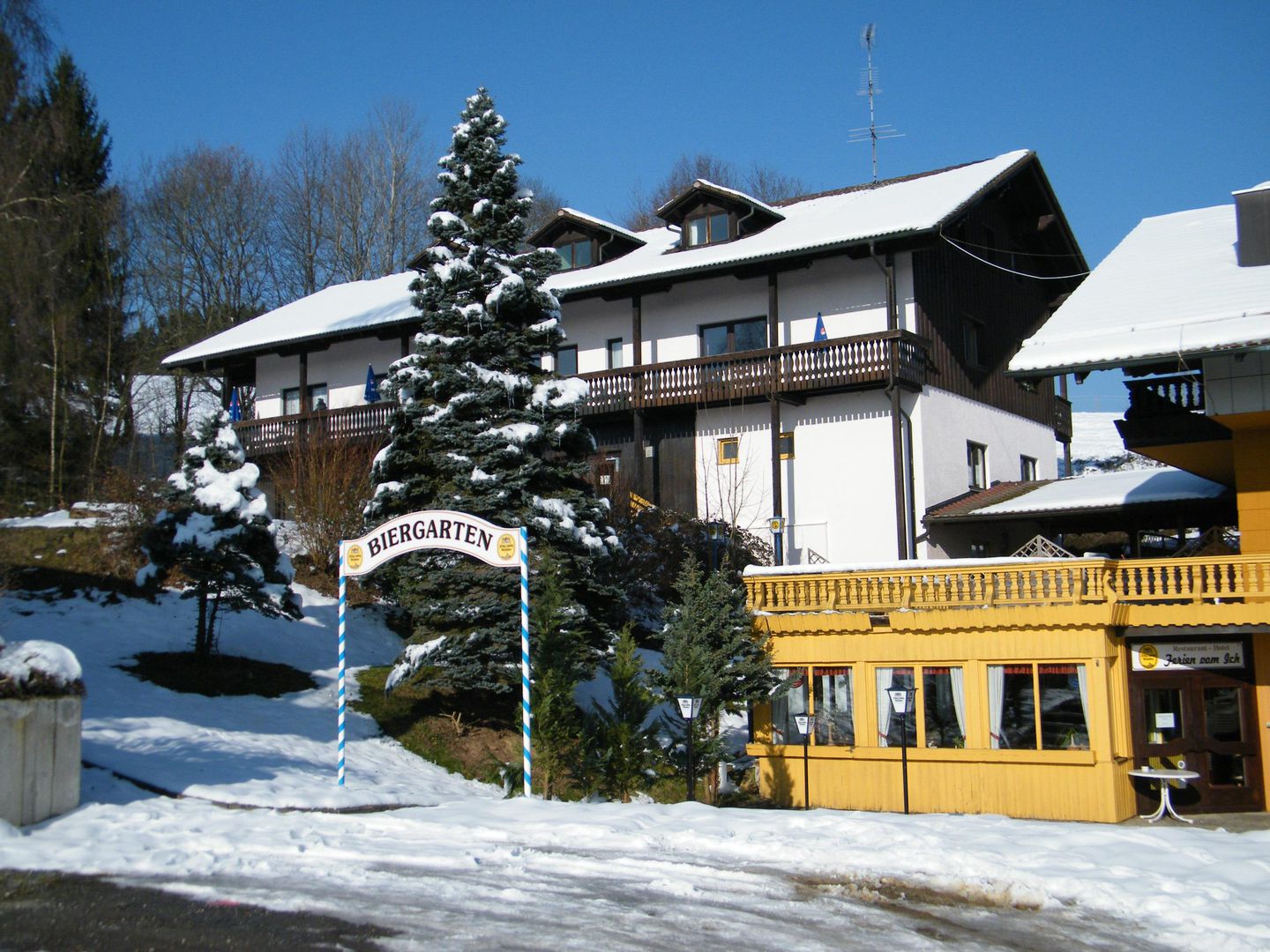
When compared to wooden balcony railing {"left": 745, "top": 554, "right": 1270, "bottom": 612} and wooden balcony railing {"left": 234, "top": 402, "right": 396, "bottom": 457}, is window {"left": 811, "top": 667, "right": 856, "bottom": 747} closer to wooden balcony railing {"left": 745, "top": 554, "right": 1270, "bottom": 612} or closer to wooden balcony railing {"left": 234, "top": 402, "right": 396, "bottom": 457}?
wooden balcony railing {"left": 745, "top": 554, "right": 1270, "bottom": 612}

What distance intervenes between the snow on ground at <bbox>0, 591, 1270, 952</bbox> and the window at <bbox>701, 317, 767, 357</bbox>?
18.9 metres

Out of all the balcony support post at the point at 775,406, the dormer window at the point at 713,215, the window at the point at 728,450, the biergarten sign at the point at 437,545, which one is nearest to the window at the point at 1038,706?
the biergarten sign at the point at 437,545

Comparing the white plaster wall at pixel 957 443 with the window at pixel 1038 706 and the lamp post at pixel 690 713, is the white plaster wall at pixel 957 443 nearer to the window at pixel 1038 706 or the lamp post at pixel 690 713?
the window at pixel 1038 706

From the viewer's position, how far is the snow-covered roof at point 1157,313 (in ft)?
57.3

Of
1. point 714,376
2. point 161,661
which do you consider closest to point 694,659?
point 161,661

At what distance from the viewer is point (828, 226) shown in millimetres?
32188

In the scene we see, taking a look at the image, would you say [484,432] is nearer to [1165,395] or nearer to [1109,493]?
[1165,395]

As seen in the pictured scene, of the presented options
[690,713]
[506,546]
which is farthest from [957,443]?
[506,546]

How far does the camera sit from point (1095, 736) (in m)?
18.3

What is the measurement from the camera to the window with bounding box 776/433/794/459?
104 feet

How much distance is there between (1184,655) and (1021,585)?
8.81 feet

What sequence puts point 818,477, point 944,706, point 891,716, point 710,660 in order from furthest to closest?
point 818,477 → point 891,716 → point 944,706 → point 710,660

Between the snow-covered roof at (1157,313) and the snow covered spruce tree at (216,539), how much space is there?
12169mm

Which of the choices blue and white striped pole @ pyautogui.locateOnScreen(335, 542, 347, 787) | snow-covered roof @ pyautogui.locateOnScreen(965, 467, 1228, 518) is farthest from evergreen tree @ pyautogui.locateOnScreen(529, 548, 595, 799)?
snow-covered roof @ pyautogui.locateOnScreen(965, 467, 1228, 518)
